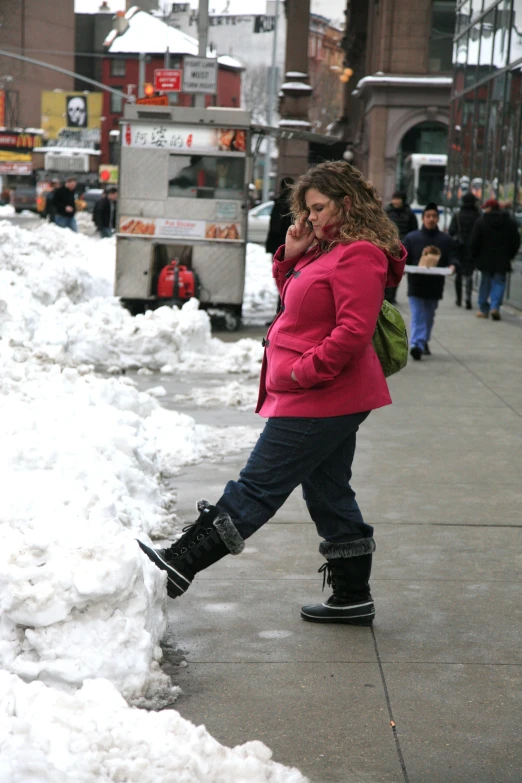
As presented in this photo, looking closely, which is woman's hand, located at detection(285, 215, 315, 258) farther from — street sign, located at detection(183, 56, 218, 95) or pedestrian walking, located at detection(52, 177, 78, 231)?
pedestrian walking, located at detection(52, 177, 78, 231)

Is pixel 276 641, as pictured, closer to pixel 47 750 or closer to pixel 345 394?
pixel 345 394

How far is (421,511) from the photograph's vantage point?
20.4 ft

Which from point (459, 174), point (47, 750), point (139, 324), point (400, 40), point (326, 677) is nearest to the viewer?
point (47, 750)

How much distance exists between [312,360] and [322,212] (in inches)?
22.7

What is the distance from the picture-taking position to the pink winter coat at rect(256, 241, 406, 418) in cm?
403

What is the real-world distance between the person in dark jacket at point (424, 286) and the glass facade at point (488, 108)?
4980mm

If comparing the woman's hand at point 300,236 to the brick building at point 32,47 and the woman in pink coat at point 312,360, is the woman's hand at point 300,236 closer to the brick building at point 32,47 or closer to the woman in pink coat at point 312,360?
the woman in pink coat at point 312,360

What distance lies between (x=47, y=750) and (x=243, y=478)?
1600mm

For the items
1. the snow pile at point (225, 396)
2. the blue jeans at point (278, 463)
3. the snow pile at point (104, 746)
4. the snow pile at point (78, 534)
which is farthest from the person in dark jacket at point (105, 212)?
the snow pile at point (104, 746)

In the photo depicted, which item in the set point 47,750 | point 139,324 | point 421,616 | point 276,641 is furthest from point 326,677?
point 139,324

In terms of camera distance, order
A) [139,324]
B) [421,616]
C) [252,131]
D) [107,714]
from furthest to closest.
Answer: [252,131], [139,324], [421,616], [107,714]

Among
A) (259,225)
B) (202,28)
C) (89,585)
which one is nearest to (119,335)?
(89,585)

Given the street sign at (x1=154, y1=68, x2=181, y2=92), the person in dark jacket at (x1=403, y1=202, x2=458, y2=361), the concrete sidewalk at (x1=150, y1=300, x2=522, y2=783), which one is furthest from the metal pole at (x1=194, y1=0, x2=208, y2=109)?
the concrete sidewalk at (x1=150, y1=300, x2=522, y2=783)

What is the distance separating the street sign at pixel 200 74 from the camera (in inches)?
807
